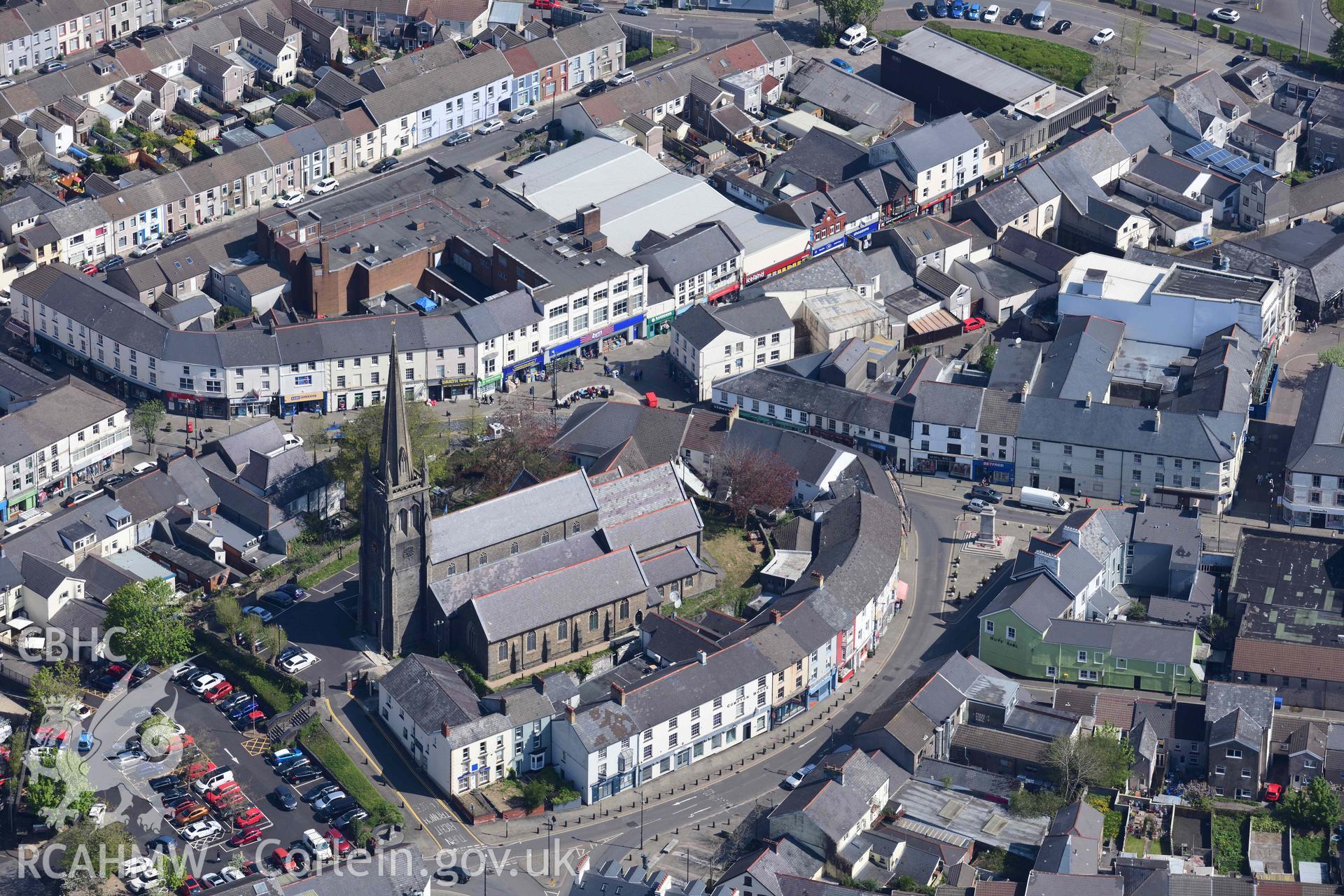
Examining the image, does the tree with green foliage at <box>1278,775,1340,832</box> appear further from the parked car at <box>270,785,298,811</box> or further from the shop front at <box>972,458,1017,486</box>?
the parked car at <box>270,785,298,811</box>

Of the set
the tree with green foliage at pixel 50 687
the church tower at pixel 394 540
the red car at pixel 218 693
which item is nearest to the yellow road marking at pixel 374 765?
the church tower at pixel 394 540

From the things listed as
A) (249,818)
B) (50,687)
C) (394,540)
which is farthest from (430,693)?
(50,687)

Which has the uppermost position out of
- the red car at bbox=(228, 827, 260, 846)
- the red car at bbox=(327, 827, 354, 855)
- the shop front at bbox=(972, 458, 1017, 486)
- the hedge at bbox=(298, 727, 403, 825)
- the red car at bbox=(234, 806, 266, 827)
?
the shop front at bbox=(972, 458, 1017, 486)

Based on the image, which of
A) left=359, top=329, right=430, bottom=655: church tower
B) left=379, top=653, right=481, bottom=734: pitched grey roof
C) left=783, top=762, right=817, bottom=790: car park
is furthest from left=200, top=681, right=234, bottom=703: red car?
left=783, top=762, right=817, bottom=790: car park

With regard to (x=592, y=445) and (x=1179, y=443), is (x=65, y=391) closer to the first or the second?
(x=592, y=445)

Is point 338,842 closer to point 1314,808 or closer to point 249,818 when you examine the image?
point 249,818

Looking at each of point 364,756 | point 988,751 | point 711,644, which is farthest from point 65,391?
point 988,751
